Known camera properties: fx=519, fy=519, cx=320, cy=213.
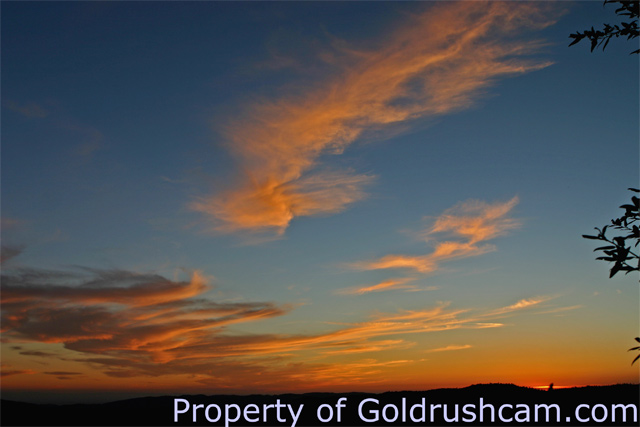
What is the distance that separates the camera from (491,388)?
35.0m

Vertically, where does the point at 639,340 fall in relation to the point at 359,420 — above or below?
above

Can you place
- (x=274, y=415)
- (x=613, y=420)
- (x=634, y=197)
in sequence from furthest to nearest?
(x=274, y=415) < (x=613, y=420) < (x=634, y=197)

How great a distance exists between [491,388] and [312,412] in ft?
39.9

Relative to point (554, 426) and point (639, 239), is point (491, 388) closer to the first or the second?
point (554, 426)

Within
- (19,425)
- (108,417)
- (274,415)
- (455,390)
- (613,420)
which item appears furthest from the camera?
(455,390)

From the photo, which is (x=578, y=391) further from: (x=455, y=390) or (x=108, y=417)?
(x=108, y=417)

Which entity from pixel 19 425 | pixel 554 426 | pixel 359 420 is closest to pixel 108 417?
pixel 19 425

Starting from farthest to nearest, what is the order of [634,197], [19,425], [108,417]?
1. [108,417]
2. [19,425]
3. [634,197]

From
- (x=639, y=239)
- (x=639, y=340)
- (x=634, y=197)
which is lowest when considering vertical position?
(x=639, y=340)

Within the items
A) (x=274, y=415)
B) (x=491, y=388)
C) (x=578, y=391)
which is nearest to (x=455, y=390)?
(x=491, y=388)

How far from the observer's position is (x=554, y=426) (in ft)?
83.4

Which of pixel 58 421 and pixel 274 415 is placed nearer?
pixel 274 415

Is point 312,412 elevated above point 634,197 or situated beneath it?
situated beneath

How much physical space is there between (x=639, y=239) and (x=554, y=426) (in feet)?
64.0
